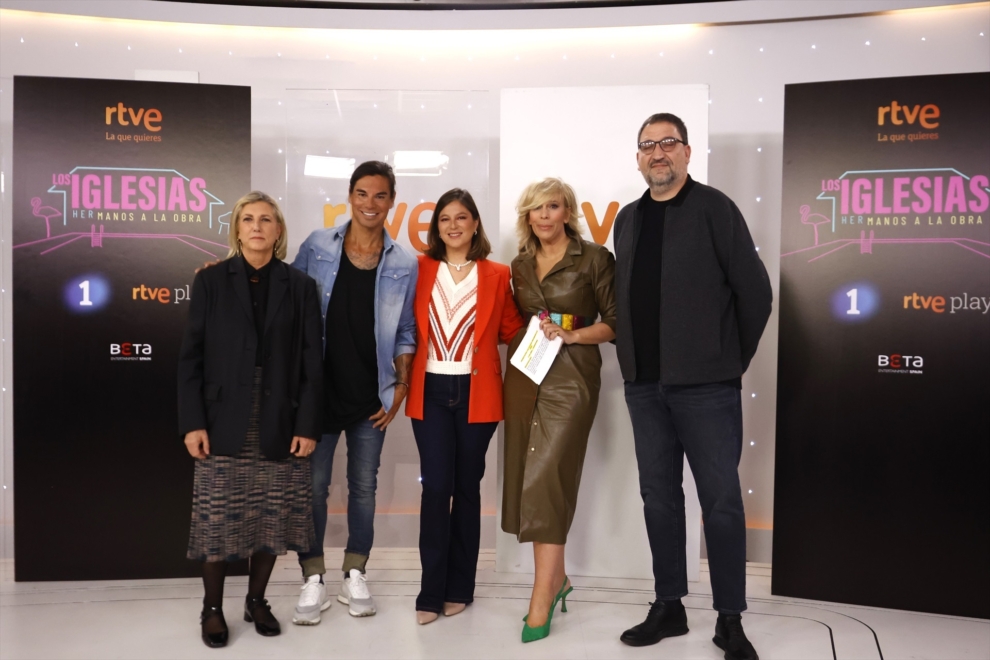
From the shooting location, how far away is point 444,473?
283cm

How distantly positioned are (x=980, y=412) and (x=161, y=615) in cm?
334

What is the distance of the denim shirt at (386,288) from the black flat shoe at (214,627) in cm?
95

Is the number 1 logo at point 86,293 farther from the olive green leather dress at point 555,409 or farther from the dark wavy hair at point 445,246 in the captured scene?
the olive green leather dress at point 555,409

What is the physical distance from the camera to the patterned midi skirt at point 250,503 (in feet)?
8.34

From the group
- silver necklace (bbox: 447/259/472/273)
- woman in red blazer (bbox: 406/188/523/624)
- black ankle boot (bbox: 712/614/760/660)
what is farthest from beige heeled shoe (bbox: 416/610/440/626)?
silver necklace (bbox: 447/259/472/273)

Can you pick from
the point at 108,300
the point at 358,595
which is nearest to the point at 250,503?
the point at 358,595

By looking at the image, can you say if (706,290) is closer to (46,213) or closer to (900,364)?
(900,364)

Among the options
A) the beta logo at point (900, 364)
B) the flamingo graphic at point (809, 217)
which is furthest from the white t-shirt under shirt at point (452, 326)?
the beta logo at point (900, 364)

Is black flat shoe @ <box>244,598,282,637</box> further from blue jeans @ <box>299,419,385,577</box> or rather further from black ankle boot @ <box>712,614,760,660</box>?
black ankle boot @ <box>712,614,760,660</box>

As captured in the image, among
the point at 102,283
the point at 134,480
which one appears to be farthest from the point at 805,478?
the point at 102,283

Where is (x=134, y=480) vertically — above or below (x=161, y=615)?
above

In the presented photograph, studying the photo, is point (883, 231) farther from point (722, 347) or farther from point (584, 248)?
point (584, 248)

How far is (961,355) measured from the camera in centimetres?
299

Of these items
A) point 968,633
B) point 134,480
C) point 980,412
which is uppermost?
point 980,412
